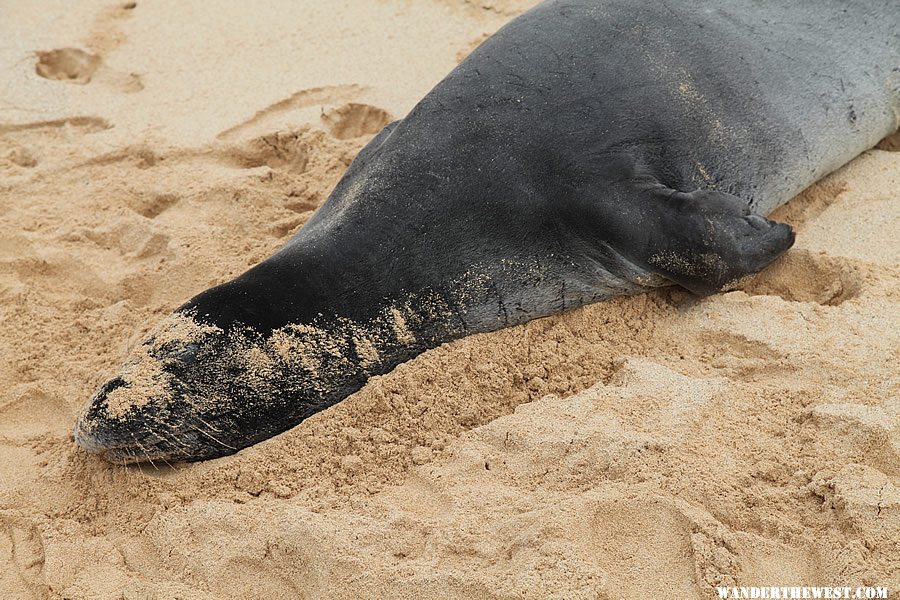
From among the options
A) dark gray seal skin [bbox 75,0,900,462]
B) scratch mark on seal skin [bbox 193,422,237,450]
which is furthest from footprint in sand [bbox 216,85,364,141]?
scratch mark on seal skin [bbox 193,422,237,450]

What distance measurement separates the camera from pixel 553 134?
11.5ft

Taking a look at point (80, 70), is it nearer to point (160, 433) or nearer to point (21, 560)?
point (160, 433)

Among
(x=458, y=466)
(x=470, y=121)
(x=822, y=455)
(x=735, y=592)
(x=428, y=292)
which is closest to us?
(x=735, y=592)

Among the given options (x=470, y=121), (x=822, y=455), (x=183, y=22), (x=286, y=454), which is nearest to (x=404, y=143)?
(x=470, y=121)

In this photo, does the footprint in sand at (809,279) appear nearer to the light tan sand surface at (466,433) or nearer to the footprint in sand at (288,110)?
the light tan sand surface at (466,433)

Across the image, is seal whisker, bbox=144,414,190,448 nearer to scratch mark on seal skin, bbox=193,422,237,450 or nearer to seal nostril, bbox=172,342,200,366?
scratch mark on seal skin, bbox=193,422,237,450

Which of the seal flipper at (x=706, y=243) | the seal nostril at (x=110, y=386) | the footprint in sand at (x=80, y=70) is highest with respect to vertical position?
the seal flipper at (x=706, y=243)

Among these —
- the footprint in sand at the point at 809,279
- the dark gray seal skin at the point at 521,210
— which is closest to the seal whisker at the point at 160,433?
the dark gray seal skin at the point at 521,210

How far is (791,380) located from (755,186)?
42.6 inches

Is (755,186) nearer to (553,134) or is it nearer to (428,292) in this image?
(553,134)

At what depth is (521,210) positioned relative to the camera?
3.43 meters

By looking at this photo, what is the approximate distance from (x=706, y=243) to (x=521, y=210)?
2.13ft

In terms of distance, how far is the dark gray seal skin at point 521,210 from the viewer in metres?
3.07

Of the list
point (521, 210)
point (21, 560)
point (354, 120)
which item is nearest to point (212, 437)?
point (21, 560)
